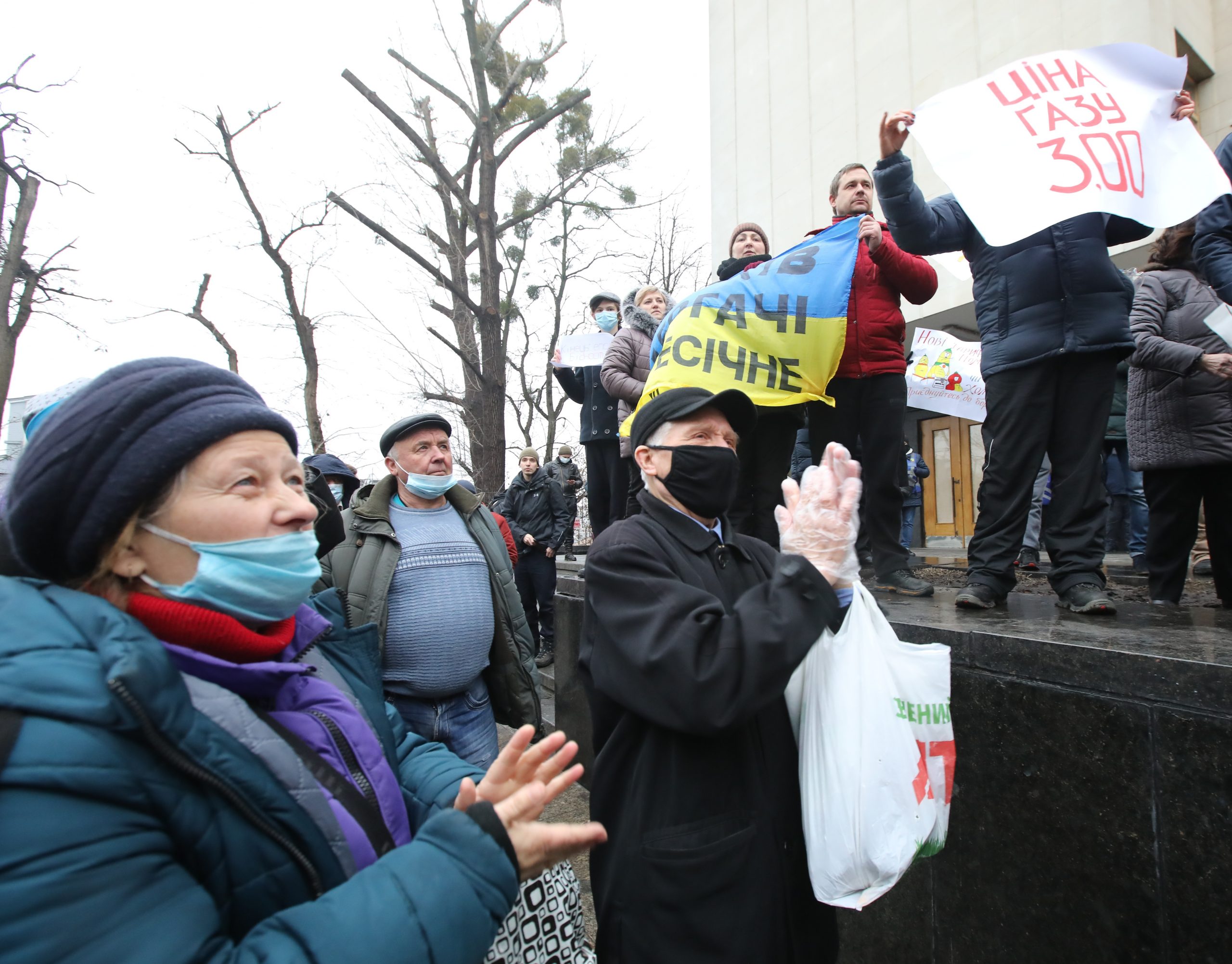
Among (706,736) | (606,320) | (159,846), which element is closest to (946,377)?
(606,320)

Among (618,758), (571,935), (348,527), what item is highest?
(348,527)

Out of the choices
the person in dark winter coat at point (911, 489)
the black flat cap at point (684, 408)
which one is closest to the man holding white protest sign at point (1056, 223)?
the black flat cap at point (684, 408)

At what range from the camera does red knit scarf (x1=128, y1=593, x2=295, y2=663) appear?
3.24ft

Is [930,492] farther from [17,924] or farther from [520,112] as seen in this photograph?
[17,924]

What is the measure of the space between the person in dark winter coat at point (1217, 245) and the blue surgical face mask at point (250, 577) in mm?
3459

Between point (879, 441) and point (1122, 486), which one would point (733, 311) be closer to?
point (879, 441)

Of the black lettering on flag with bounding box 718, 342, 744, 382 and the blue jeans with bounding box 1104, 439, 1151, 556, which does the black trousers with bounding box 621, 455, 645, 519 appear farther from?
the blue jeans with bounding box 1104, 439, 1151, 556

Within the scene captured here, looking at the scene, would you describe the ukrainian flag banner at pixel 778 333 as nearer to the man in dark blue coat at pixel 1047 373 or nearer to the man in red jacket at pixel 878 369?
the man in red jacket at pixel 878 369

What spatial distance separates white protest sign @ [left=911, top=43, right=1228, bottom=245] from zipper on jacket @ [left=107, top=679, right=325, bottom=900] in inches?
105

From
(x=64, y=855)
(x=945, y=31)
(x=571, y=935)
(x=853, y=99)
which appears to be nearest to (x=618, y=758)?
(x=571, y=935)

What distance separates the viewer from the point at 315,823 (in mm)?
952

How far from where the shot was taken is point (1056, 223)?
101 inches

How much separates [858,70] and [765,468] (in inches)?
485

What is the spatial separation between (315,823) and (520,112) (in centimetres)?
972
